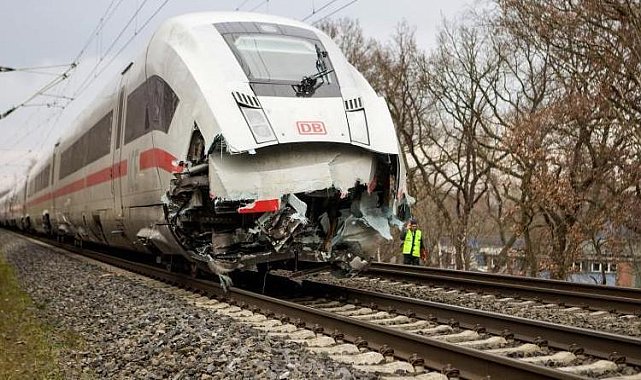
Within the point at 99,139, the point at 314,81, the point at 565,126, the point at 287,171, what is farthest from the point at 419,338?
the point at 565,126

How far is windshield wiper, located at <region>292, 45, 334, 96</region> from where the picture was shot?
8516 mm

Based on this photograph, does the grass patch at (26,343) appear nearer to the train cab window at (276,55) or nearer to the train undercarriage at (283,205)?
the train undercarriage at (283,205)

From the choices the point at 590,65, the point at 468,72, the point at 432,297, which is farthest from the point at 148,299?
the point at 468,72

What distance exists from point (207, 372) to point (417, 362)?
5.33 ft

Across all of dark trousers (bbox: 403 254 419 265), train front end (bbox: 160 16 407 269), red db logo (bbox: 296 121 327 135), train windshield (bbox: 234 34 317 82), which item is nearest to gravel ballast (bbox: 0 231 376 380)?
train front end (bbox: 160 16 407 269)

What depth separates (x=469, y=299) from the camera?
9094 mm

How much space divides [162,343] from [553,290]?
498cm

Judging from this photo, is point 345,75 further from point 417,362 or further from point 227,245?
point 417,362

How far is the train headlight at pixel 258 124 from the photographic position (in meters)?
7.81

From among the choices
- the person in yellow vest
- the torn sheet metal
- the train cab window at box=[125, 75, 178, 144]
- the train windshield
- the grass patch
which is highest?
the train windshield

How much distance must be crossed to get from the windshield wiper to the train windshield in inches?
2.9

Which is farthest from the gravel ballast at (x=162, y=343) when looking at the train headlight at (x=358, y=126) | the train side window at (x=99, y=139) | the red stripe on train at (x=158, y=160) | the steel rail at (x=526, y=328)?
the train side window at (x=99, y=139)

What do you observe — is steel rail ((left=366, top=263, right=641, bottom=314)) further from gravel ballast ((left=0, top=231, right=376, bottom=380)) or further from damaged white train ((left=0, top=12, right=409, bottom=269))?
gravel ballast ((left=0, top=231, right=376, bottom=380))

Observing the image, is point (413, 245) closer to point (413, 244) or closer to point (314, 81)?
point (413, 244)
